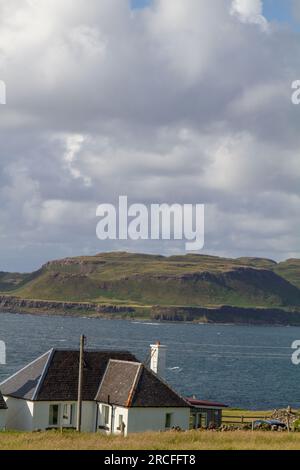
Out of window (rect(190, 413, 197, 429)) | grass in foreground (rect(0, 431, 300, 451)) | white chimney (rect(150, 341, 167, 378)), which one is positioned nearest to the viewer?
grass in foreground (rect(0, 431, 300, 451))

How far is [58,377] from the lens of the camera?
169 feet

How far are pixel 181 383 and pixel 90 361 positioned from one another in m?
67.0

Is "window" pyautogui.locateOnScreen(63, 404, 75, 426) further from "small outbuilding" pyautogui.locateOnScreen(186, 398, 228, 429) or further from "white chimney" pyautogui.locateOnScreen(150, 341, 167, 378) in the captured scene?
"small outbuilding" pyautogui.locateOnScreen(186, 398, 228, 429)

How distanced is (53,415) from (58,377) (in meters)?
2.65

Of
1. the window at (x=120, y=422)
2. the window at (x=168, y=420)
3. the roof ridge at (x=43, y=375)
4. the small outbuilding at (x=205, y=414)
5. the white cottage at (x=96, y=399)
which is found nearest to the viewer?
the window at (x=120, y=422)

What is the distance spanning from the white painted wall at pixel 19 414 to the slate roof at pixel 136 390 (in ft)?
14.1

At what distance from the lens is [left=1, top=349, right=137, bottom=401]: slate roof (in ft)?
164

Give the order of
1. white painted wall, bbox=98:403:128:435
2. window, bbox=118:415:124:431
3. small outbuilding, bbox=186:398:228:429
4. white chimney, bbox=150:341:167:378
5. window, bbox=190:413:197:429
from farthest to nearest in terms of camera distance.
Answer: window, bbox=190:413:197:429 < small outbuilding, bbox=186:398:228:429 < white chimney, bbox=150:341:167:378 < white painted wall, bbox=98:403:128:435 < window, bbox=118:415:124:431

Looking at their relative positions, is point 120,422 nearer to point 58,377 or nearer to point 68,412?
point 68,412

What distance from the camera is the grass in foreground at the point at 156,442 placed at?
111 ft

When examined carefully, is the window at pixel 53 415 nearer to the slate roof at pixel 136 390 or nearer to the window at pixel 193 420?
the slate roof at pixel 136 390

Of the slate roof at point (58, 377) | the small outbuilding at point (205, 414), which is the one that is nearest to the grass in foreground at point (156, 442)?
the slate roof at point (58, 377)

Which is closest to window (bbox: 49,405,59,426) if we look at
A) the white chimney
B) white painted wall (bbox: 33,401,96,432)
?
white painted wall (bbox: 33,401,96,432)
